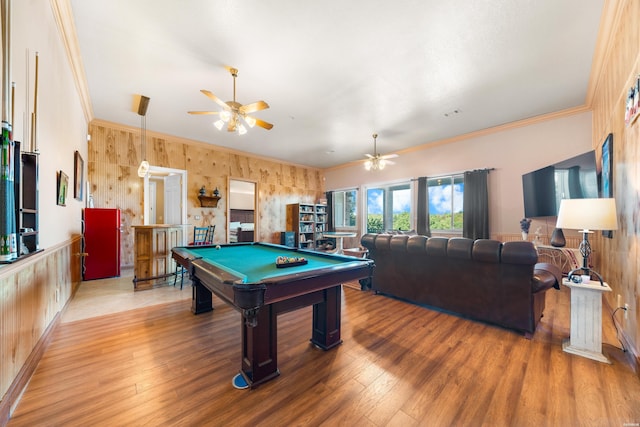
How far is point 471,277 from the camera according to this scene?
8.90 ft

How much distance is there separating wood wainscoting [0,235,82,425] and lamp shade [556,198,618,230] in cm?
389

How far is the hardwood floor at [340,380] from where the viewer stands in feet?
4.76

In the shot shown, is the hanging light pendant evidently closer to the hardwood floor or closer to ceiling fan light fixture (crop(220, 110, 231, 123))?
ceiling fan light fixture (crop(220, 110, 231, 123))

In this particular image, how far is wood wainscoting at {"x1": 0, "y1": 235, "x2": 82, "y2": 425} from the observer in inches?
56.7

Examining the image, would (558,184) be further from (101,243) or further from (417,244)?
(101,243)

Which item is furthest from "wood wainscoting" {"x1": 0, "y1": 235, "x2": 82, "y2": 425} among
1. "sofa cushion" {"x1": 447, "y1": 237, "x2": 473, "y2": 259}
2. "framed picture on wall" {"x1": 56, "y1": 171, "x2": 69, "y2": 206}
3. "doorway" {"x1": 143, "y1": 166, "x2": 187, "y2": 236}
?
"sofa cushion" {"x1": 447, "y1": 237, "x2": 473, "y2": 259}

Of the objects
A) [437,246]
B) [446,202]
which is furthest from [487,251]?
[446,202]

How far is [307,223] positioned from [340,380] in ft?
21.4

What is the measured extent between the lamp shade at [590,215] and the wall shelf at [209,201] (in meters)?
6.17

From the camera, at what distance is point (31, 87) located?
1.87m

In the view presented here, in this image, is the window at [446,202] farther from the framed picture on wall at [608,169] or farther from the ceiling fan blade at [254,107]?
the ceiling fan blade at [254,107]

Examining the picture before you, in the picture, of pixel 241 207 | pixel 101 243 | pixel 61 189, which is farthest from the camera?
pixel 241 207

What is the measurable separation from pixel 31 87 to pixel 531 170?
690cm

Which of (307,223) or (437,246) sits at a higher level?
(307,223)
